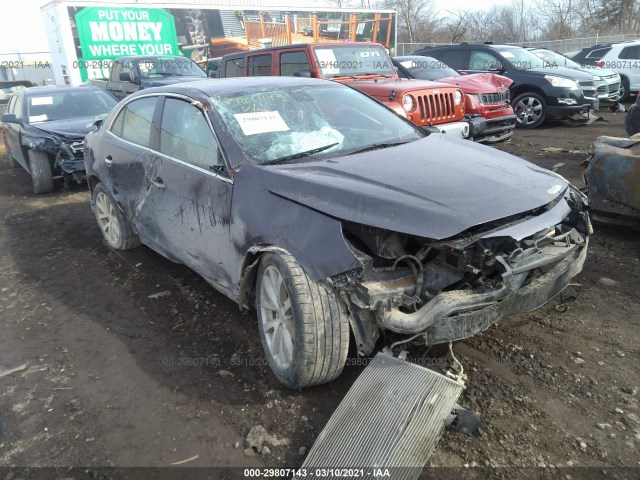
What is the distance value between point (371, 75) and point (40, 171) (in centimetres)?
546

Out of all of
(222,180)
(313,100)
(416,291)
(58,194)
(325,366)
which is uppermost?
(313,100)

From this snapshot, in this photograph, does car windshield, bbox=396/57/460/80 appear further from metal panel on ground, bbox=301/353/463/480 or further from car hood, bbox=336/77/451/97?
metal panel on ground, bbox=301/353/463/480

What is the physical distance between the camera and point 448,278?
103 inches

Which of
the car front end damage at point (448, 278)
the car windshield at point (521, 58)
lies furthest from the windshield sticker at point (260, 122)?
the car windshield at point (521, 58)

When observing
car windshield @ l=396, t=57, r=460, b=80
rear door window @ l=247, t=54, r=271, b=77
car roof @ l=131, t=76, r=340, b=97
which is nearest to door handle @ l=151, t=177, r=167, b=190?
car roof @ l=131, t=76, r=340, b=97

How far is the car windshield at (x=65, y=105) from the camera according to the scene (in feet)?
27.0

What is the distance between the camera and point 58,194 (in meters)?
7.91

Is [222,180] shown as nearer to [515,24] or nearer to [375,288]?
[375,288]

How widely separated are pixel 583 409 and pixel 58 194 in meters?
7.83

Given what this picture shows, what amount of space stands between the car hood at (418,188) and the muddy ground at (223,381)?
975 millimetres

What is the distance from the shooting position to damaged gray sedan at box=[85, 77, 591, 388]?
2.48 m

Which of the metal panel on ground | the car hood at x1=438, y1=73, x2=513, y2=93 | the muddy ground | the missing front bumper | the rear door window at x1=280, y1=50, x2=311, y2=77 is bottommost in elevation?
the muddy ground

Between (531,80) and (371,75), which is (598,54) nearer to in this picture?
(531,80)

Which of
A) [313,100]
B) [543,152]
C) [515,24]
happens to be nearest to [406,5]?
[515,24]
